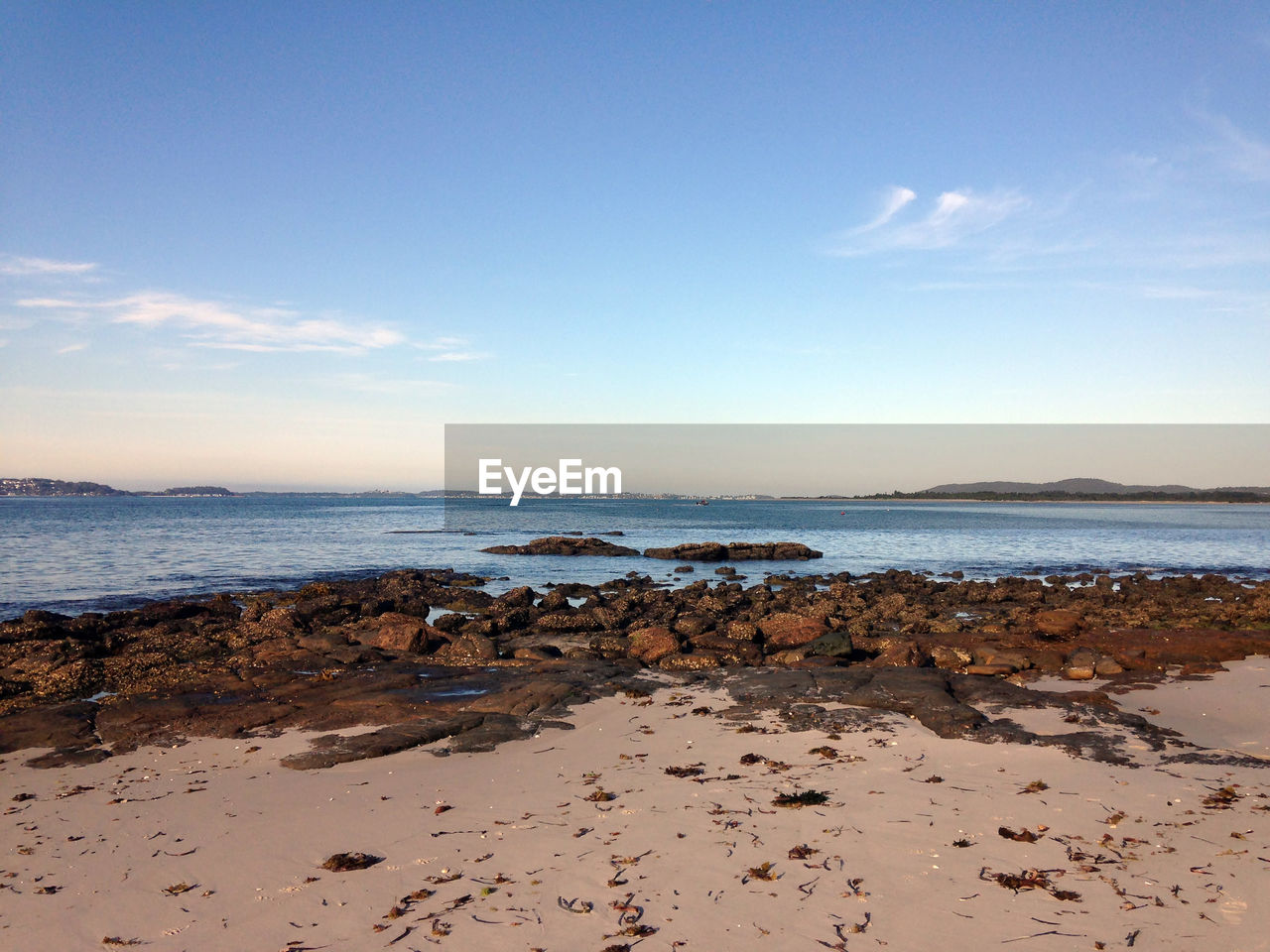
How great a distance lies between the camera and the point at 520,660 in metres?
17.0

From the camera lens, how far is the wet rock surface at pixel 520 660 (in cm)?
1160

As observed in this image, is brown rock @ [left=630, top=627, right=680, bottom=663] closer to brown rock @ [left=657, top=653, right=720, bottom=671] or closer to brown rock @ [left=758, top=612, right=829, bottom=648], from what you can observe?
brown rock @ [left=657, top=653, right=720, bottom=671]

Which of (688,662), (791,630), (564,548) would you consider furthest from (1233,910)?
(564,548)

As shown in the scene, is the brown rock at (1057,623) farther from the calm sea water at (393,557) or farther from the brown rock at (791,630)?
the calm sea water at (393,557)

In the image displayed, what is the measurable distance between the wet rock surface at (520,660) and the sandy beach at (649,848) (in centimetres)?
122

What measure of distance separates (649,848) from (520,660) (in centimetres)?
1036

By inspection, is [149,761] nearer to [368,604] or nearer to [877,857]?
[877,857]

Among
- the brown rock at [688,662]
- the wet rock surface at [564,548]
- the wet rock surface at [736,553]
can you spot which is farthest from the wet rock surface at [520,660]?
the wet rock surface at [564,548]

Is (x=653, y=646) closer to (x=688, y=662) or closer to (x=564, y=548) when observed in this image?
(x=688, y=662)

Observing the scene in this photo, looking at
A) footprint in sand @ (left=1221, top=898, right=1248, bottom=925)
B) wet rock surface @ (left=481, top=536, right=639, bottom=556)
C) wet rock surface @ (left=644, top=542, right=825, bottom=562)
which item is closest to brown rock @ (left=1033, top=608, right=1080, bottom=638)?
footprint in sand @ (left=1221, top=898, right=1248, bottom=925)

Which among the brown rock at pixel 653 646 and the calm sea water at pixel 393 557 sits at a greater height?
the brown rock at pixel 653 646

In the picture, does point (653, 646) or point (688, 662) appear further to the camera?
point (653, 646)

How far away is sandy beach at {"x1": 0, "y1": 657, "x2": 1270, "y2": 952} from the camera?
5.67 meters

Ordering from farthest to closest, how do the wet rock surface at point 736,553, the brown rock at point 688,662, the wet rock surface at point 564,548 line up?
the wet rock surface at point 564,548 < the wet rock surface at point 736,553 < the brown rock at point 688,662
